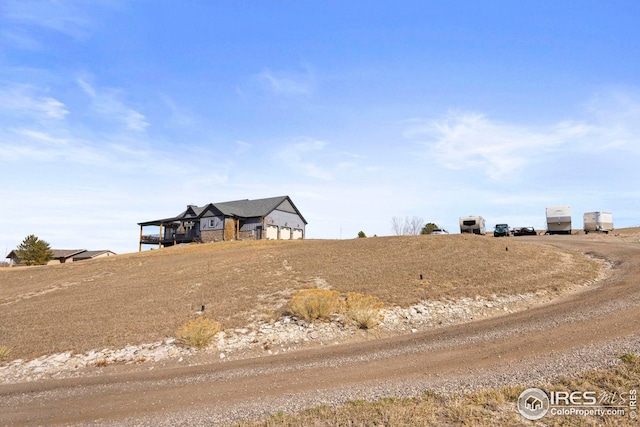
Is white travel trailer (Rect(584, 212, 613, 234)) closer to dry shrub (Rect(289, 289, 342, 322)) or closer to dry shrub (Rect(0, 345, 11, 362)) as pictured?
dry shrub (Rect(289, 289, 342, 322))

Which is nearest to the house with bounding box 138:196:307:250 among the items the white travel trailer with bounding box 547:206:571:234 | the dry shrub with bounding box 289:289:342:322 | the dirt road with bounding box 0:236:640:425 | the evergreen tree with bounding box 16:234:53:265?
the evergreen tree with bounding box 16:234:53:265

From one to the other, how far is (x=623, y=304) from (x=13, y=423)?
21049 millimetres

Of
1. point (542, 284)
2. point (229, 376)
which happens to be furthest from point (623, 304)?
point (229, 376)

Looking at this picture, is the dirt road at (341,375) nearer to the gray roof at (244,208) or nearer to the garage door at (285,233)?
the gray roof at (244,208)

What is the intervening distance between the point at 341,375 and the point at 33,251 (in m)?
68.0

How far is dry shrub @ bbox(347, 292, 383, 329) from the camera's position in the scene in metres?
17.3

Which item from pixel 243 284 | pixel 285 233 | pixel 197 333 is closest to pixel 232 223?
pixel 285 233

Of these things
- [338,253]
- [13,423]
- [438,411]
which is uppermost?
[338,253]

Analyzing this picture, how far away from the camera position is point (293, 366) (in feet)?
41.1

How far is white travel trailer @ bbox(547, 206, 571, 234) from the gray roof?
38089 millimetres

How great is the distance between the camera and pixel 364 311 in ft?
57.7

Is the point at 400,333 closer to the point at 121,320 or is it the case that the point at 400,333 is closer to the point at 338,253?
the point at 121,320

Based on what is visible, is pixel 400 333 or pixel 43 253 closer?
pixel 400 333

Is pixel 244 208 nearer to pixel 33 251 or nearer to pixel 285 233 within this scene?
pixel 285 233
